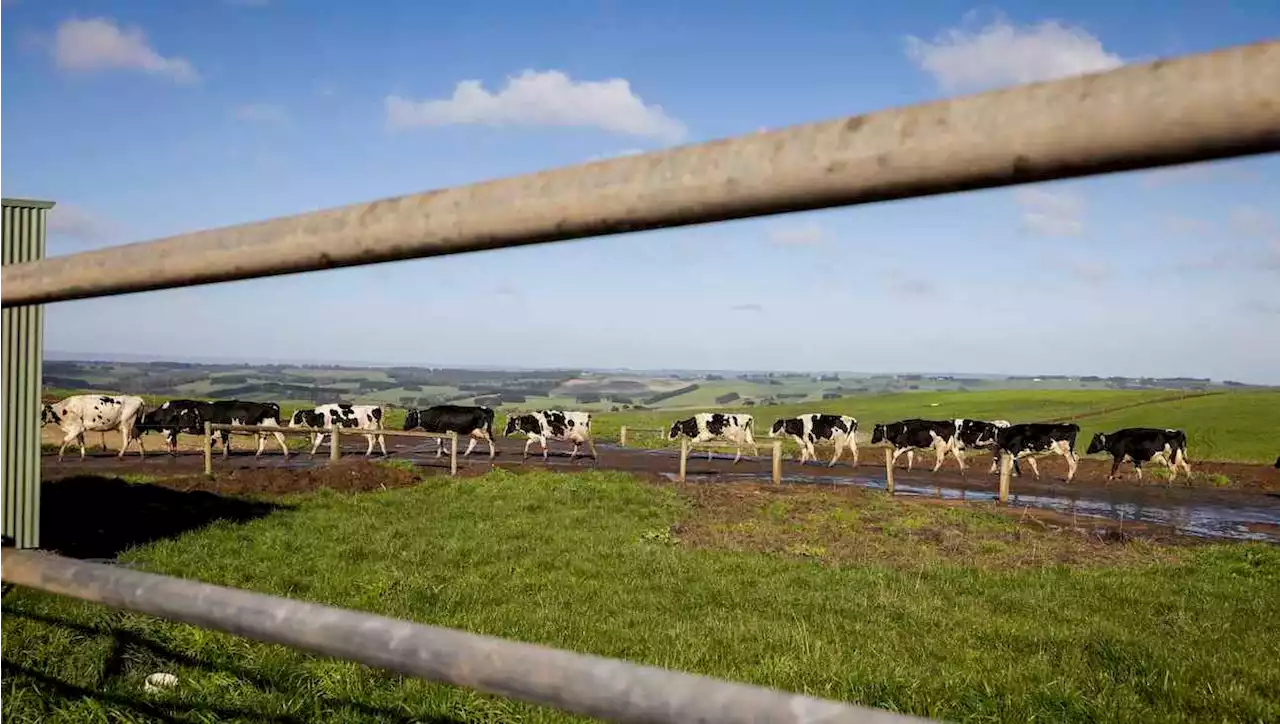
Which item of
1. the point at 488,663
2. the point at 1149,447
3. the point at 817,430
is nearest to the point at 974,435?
the point at 1149,447

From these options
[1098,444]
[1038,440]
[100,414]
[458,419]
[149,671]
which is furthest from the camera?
[458,419]

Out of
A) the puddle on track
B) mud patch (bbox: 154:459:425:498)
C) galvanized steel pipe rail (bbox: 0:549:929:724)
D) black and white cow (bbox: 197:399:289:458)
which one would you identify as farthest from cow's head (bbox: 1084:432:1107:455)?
galvanized steel pipe rail (bbox: 0:549:929:724)

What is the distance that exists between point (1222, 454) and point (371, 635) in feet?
161

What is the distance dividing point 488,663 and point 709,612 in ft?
21.3

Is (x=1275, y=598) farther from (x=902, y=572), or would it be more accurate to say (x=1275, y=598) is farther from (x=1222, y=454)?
(x=1222, y=454)

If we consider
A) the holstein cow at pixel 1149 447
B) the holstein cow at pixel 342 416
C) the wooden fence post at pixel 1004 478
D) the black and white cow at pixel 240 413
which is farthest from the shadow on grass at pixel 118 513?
the holstein cow at pixel 1149 447

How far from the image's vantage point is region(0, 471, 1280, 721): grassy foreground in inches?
170

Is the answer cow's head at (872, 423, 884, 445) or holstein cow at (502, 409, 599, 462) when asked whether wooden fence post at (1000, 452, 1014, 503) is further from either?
holstein cow at (502, 409, 599, 462)

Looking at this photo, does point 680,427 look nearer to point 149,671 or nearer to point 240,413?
point 240,413

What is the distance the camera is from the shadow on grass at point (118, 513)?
10234 mm

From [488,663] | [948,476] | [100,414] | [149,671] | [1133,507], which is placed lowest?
[948,476]

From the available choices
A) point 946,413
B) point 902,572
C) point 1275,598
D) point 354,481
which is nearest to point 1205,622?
point 1275,598

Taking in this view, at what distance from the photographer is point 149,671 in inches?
171

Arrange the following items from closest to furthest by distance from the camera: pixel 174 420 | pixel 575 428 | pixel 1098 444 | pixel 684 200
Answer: pixel 684 200 → pixel 174 420 → pixel 1098 444 → pixel 575 428
